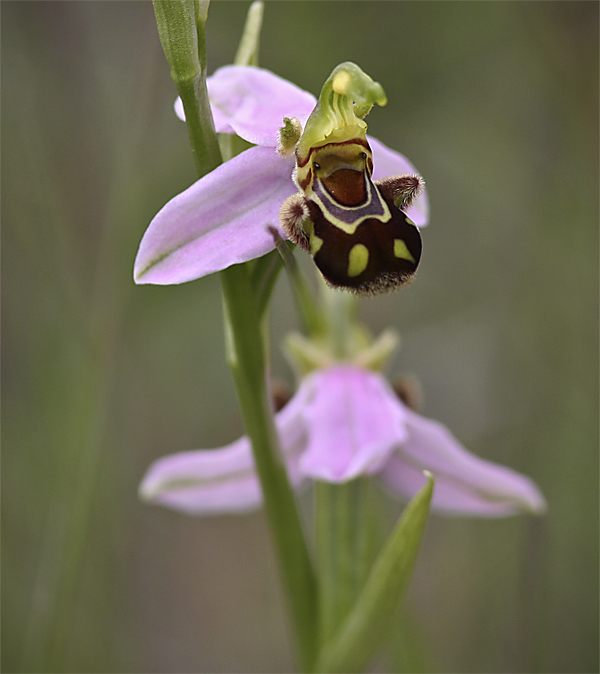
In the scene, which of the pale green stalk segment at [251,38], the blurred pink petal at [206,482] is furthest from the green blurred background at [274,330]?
the pale green stalk segment at [251,38]

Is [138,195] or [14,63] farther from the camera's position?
[14,63]

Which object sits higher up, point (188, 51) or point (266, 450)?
point (188, 51)

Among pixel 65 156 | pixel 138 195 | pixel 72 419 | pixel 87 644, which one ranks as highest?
pixel 65 156

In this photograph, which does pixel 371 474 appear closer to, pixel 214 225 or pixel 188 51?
pixel 214 225

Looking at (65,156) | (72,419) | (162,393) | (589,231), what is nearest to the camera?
(72,419)

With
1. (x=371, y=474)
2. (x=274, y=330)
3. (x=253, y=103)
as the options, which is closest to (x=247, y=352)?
(x=253, y=103)

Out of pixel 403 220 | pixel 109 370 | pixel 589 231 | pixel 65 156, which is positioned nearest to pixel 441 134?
pixel 589 231

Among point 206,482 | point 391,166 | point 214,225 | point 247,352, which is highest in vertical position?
point 391,166

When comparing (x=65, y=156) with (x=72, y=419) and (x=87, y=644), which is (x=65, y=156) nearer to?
(x=72, y=419)
